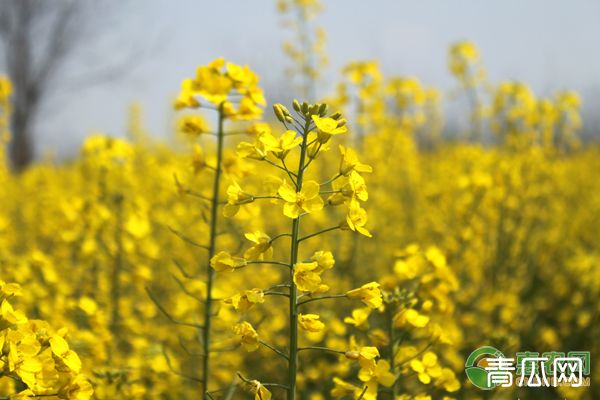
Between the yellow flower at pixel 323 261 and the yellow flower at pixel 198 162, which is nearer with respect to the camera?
the yellow flower at pixel 323 261

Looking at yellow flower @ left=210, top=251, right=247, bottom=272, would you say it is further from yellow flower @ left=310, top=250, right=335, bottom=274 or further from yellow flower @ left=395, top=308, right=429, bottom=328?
yellow flower @ left=395, top=308, right=429, bottom=328

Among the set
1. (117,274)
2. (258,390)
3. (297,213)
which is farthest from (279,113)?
(117,274)

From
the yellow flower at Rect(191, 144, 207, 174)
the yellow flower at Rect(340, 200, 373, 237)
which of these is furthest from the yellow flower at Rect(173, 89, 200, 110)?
the yellow flower at Rect(340, 200, 373, 237)

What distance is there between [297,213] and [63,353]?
2.00 ft

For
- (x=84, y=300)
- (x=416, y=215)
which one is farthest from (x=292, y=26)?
(x=84, y=300)

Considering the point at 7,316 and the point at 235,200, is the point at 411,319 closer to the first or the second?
the point at 235,200

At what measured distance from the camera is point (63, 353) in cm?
140

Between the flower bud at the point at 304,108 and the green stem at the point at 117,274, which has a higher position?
the flower bud at the point at 304,108

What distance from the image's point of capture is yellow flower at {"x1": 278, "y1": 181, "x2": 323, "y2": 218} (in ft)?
4.56

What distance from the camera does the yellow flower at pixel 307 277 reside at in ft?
4.53

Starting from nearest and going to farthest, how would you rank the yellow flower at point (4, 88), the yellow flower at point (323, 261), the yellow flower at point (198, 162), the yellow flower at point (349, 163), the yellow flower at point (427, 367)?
the yellow flower at point (323, 261)
the yellow flower at point (349, 163)
the yellow flower at point (427, 367)
the yellow flower at point (198, 162)
the yellow flower at point (4, 88)

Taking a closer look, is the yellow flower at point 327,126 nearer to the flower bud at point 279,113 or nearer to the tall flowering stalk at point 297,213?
the tall flowering stalk at point 297,213

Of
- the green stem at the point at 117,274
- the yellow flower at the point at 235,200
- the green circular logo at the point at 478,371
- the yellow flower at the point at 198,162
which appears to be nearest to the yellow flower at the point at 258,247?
the yellow flower at the point at 235,200

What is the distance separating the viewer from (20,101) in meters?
22.8
